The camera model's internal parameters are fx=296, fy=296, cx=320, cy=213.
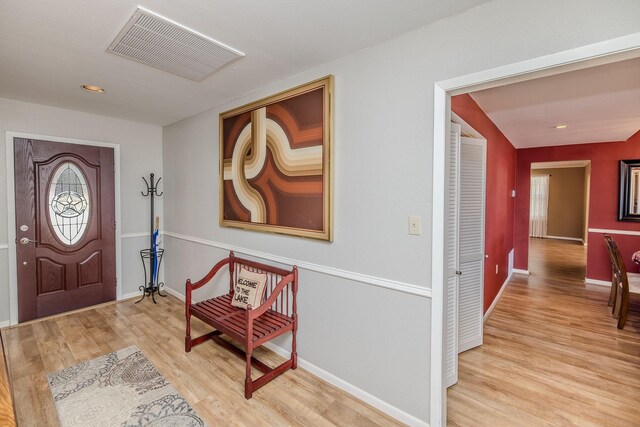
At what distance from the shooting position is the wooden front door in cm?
326

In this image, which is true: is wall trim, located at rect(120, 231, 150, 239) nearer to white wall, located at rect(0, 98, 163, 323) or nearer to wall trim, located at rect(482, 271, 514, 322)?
white wall, located at rect(0, 98, 163, 323)

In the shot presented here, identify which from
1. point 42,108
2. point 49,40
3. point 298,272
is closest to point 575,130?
point 298,272

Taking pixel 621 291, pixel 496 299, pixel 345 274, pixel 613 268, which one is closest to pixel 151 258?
pixel 345 274

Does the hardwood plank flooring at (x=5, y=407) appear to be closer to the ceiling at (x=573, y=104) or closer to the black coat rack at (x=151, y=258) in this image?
the black coat rack at (x=151, y=258)

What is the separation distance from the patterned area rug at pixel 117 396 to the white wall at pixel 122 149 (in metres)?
1.74

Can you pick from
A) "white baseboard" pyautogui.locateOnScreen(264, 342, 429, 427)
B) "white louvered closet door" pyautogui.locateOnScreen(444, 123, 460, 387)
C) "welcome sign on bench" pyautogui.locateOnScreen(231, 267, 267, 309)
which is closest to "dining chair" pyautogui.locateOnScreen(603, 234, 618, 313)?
"white louvered closet door" pyautogui.locateOnScreen(444, 123, 460, 387)

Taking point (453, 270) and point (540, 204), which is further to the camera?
point (540, 204)

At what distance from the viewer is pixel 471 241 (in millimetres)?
2660

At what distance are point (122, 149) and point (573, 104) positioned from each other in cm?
524

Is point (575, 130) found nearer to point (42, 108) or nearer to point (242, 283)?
point (242, 283)

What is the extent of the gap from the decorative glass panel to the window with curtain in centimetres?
1147

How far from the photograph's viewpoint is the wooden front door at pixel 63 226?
10.7ft

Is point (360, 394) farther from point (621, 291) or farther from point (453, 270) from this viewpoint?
point (621, 291)

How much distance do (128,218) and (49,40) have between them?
2.58m
